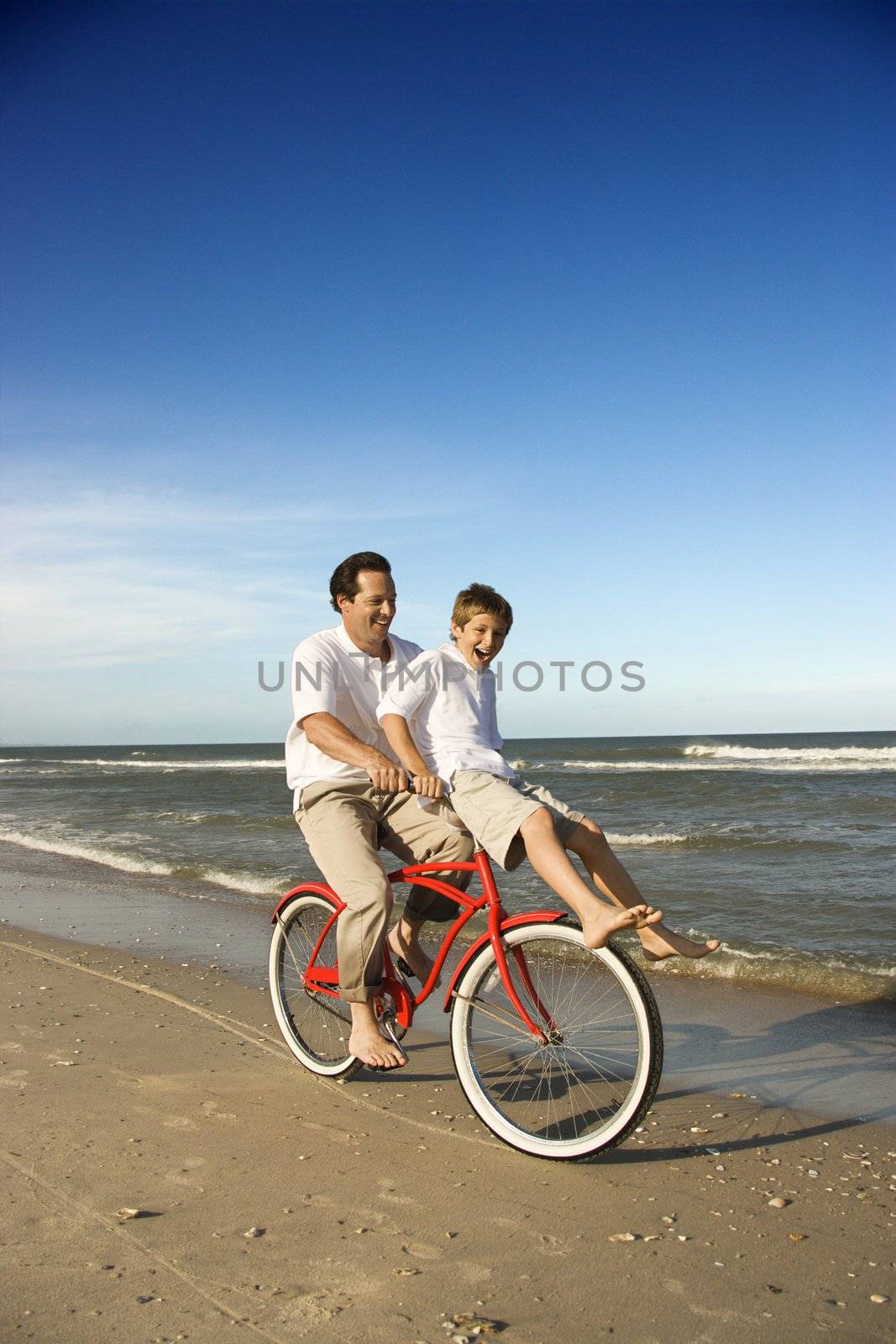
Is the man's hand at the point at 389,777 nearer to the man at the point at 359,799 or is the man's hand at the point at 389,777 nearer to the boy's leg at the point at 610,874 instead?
the man at the point at 359,799

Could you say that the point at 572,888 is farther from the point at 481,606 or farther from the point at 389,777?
the point at 481,606

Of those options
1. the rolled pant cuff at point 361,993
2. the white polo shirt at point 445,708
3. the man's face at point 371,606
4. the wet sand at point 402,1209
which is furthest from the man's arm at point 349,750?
the wet sand at point 402,1209

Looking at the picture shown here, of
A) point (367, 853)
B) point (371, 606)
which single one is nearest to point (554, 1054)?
point (367, 853)

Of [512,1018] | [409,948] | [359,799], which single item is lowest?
[512,1018]

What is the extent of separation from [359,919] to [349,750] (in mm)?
609

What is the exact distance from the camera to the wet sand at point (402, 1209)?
7.48ft

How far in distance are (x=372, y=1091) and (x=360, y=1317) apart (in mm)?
1659

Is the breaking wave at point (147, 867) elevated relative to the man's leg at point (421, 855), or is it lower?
lower

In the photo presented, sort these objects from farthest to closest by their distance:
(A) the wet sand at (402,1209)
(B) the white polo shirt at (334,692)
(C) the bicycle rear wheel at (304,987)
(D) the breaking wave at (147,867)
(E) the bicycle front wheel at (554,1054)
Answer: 1. (D) the breaking wave at (147,867)
2. (C) the bicycle rear wheel at (304,987)
3. (B) the white polo shirt at (334,692)
4. (E) the bicycle front wheel at (554,1054)
5. (A) the wet sand at (402,1209)

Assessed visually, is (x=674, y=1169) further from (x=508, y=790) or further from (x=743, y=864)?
(x=743, y=864)

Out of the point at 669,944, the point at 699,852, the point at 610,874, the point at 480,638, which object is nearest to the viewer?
the point at 669,944

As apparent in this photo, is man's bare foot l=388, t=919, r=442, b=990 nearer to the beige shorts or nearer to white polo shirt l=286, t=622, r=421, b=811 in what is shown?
white polo shirt l=286, t=622, r=421, b=811

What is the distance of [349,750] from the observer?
12.0 feet

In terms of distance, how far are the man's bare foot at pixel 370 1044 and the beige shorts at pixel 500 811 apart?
2.85 ft
